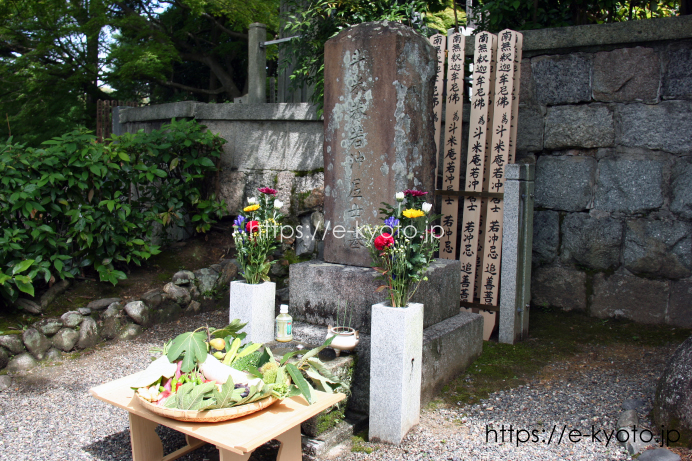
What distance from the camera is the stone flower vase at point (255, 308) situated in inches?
143

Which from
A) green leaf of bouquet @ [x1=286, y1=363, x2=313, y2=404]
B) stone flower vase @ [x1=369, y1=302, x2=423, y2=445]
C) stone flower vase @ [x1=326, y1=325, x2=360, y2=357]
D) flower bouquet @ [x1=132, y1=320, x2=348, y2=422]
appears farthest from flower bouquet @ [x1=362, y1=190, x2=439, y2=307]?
green leaf of bouquet @ [x1=286, y1=363, x2=313, y2=404]

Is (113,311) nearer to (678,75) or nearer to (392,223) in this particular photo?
(392,223)

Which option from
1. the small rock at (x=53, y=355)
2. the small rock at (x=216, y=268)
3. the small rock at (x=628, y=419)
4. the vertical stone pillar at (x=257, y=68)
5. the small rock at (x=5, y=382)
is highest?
the vertical stone pillar at (x=257, y=68)

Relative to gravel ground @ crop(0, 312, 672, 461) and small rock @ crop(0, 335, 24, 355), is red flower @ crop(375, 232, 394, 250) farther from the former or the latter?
small rock @ crop(0, 335, 24, 355)

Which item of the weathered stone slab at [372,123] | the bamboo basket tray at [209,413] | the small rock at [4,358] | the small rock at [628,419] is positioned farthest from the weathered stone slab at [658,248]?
the small rock at [4,358]

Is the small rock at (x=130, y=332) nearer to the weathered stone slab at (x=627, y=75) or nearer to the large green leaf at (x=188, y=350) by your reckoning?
the large green leaf at (x=188, y=350)

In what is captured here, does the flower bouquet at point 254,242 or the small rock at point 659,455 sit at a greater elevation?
the flower bouquet at point 254,242

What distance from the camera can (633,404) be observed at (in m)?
3.22

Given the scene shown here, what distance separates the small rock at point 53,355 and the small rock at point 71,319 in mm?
227

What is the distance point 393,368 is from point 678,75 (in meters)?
3.59

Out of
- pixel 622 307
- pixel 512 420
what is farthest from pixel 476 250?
pixel 512 420

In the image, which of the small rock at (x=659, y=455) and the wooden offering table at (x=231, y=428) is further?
the small rock at (x=659, y=455)

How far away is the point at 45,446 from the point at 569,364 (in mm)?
3530

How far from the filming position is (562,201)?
197 inches
